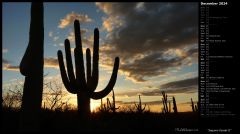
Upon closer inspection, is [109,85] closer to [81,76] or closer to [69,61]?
[81,76]

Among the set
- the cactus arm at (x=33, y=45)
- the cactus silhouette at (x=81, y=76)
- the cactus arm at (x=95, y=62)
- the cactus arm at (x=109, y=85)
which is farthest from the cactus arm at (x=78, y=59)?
the cactus arm at (x=33, y=45)

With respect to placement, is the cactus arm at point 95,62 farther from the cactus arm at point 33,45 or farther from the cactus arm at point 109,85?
the cactus arm at point 33,45

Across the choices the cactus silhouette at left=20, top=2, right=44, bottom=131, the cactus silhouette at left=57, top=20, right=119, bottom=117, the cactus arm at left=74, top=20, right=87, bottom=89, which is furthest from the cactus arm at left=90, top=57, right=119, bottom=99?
the cactus silhouette at left=20, top=2, right=44, bottom=131

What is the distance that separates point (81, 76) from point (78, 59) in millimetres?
494

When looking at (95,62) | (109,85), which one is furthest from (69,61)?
(109,85)

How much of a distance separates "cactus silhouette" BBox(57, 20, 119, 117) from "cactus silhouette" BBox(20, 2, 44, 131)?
3.54ft

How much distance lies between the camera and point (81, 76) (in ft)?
32.8

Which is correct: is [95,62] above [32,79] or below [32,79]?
above

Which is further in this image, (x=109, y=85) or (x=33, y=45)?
(x=109, y=85)

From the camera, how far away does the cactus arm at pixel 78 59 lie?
31.8ft

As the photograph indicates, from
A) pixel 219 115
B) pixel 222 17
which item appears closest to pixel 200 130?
pixel 219 115

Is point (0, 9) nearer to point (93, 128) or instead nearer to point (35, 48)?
point (35, 48)

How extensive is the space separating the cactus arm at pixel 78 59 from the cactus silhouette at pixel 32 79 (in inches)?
41.1

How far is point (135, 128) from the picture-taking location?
37.9 ft
